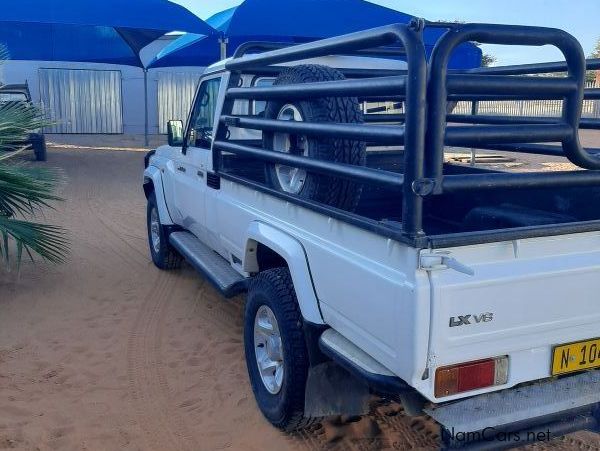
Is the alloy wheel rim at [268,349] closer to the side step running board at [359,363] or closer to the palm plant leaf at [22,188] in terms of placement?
the side step running board at [359,363]

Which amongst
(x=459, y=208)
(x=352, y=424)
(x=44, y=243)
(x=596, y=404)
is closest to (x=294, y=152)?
(x=459, y=208)

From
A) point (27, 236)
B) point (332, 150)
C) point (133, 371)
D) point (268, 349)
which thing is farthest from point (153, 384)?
point (27, 236)

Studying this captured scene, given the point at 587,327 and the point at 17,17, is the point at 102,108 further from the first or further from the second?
the point at 587,327

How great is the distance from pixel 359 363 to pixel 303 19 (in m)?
13.6

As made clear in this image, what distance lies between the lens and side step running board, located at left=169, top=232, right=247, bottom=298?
405cm

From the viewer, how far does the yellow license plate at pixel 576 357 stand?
2.62 meters

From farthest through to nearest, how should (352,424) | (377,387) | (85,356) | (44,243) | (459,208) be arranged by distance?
(44,243), (85,356), (459,208), (352,424), (377,387)

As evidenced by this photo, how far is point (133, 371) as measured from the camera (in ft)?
13.8

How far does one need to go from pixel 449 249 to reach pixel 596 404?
3.59 ft

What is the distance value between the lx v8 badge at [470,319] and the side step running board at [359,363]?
0.32 meters

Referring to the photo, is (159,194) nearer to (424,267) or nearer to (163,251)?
(163,251)

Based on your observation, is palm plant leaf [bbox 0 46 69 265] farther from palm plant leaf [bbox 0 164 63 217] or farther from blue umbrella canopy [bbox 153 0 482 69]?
blue umbrella canopy [bbox 153 0 482 69]

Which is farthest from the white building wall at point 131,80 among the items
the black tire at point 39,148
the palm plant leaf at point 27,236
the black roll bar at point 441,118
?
the black roll bar at point 441,118

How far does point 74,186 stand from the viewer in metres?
12.2
